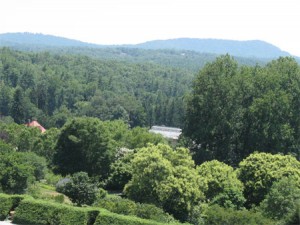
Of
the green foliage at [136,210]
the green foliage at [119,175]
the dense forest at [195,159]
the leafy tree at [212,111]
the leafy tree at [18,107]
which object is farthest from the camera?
the leafy tree at [18,107]

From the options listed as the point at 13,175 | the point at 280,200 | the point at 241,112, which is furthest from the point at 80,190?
the point at 241,112

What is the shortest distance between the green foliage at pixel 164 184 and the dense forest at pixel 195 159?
0.15ft

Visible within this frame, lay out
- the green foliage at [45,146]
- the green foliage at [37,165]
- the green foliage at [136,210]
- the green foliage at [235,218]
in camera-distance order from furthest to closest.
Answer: the green foliage at [45,146] → the green foliage at [37,165] → the green foliage at [235,218] → the green foliage at [136,210]

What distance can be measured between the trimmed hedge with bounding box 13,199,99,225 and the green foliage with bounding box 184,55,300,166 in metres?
20.3

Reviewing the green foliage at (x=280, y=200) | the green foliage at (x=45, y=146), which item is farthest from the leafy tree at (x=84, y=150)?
the green foliage at (x=280, y=200)

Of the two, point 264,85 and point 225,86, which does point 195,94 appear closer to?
point 225,86

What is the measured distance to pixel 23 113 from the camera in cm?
7344

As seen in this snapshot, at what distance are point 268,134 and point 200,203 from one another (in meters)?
13.1

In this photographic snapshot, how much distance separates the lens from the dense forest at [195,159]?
21.5m

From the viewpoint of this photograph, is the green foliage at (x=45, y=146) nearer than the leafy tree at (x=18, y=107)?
Yes

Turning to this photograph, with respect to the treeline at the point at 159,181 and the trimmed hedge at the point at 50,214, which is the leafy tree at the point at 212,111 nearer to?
the treeline at the point at 159,181

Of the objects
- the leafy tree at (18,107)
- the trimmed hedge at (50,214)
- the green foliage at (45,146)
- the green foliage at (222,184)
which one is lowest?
the leafy tree at (18,107)

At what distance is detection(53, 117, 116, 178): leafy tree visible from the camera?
31375 mm

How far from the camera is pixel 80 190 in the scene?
2239cm
